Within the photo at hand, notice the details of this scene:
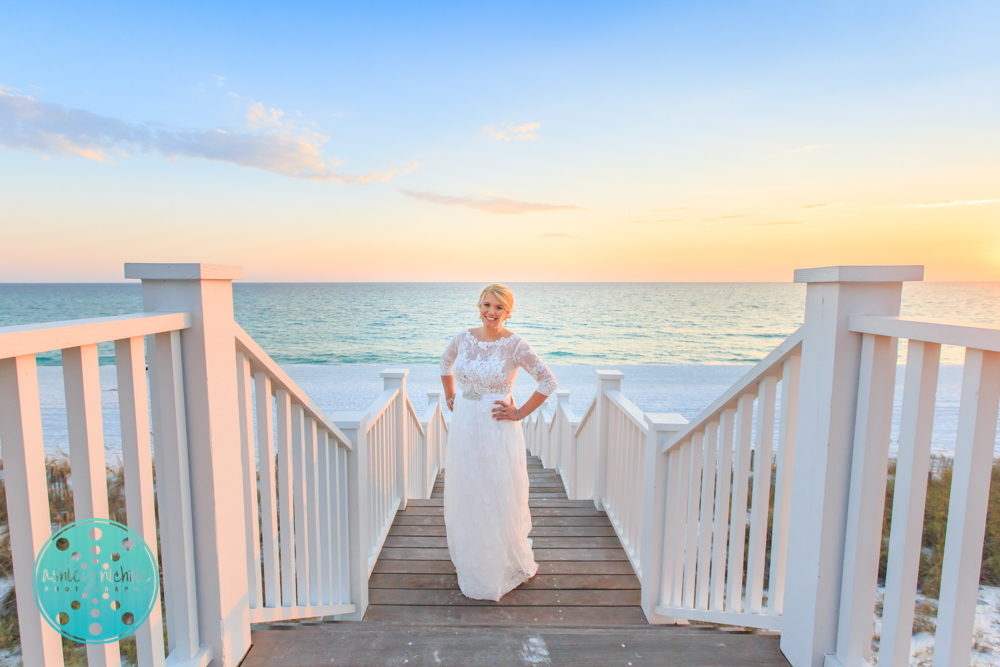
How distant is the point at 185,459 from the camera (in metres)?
1.16

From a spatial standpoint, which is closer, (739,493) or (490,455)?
(739,493)

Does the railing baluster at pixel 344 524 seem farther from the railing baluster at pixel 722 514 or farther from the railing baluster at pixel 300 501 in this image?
the railing baluster at pixel 722 514

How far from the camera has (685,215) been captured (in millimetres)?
29844

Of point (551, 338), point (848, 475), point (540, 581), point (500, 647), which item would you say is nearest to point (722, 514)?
point (848, 475)

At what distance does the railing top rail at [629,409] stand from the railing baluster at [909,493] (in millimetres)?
1241

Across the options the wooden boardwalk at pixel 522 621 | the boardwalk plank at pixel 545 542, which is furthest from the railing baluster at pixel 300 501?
the boardwalk plank at pixel 545 542

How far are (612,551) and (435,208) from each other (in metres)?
30.4

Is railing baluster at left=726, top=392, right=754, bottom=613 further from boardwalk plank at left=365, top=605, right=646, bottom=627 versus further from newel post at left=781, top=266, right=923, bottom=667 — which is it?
boardwalk plank at left=365, top=605, right=646, bottom=627

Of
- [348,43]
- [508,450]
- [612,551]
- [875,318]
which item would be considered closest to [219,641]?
[508,450]

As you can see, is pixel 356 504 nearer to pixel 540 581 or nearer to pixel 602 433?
pixel 540 581

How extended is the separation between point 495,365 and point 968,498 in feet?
7.16

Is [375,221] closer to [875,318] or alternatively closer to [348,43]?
[348,43]

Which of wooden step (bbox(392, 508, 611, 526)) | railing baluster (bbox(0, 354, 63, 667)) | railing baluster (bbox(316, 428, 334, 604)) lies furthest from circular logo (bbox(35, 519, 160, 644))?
wooden step (bbox(392, 508, 611, 526))

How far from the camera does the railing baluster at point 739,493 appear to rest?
1664 millimetres
